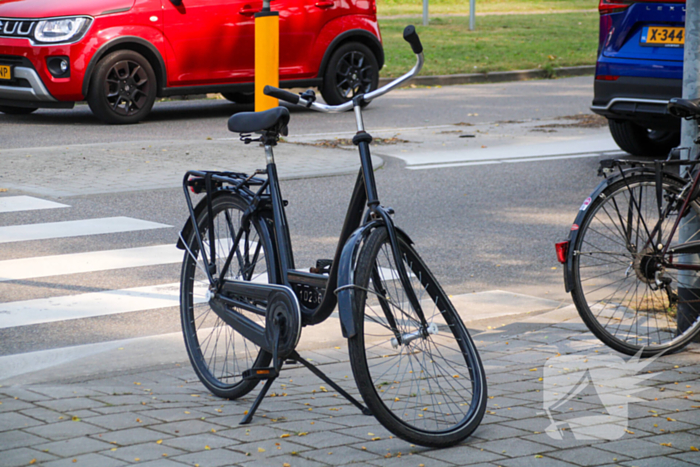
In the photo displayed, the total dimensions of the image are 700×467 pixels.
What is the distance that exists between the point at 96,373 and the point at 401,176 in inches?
216

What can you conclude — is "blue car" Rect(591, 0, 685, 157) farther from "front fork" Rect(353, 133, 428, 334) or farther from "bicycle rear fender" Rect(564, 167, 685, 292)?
"front fork" Rect(353, 133, 428, 334)

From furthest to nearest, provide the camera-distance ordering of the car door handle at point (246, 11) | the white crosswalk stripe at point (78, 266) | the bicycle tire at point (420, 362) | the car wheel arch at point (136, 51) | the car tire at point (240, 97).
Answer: the car tire at point (240, 97), the car door handle at point (246, 11), the car wheel arch at point (136, 51), the white crosswalk stripe at point (78, 266), the bicycle tire at point (420, 362)

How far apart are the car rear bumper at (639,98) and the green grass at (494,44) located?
28.7 feet

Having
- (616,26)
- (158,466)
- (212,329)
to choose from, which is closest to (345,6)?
(616,26)

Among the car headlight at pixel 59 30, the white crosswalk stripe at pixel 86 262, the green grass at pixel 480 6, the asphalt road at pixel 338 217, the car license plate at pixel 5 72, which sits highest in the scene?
the car headlight at pixel 59 30

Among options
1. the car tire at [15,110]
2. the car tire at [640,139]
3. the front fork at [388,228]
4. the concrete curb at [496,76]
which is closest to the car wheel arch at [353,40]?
the concrete curb at [496,76]

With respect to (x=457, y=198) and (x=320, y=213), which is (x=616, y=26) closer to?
(x=457, y=198)

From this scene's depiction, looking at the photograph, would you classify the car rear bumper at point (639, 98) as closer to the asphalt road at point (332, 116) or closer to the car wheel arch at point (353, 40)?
the asphalt road at point (332, 116)

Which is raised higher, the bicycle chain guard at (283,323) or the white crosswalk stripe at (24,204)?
the bicycle chain guard at (283,323)

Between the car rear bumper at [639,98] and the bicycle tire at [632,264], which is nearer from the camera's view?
the bicycle tire at [632,264]

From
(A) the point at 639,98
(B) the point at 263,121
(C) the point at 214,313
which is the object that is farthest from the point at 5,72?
(B) the point at 263,121

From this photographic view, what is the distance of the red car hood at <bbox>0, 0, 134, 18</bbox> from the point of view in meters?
12.3

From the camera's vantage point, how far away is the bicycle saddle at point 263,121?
159 inches

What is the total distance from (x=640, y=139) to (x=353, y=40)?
5321mm
